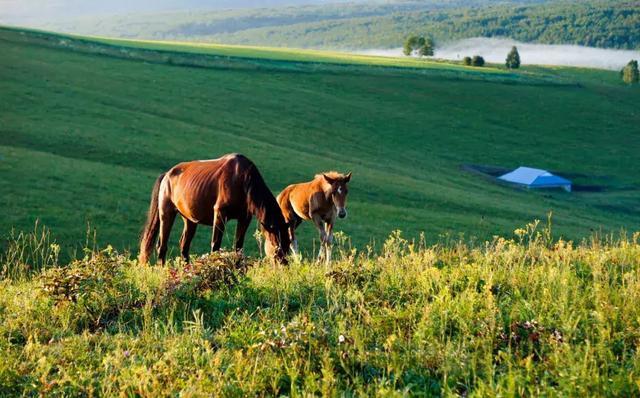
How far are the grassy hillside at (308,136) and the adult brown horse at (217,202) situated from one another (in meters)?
12.3

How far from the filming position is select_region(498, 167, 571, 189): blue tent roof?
199 ft

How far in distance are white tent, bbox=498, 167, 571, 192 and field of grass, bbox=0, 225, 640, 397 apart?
53014mm

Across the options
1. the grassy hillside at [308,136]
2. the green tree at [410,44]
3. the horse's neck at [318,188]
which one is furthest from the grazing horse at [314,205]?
the green tree at [410,44]

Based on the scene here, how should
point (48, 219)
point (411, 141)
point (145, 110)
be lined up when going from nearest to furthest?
point (48, 219)
point (145, 110)
point (411, 141)

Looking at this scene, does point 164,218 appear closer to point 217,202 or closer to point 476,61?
point 217,202

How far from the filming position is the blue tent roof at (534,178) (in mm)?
60600

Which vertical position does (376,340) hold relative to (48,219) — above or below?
above

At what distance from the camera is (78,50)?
7794cm

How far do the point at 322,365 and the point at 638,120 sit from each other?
96302 mm

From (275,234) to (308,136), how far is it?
48.2 meters

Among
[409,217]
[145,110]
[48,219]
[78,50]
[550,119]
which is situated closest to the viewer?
[48,219]

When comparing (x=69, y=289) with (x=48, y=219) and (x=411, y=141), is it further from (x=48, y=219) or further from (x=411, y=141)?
(x=411, y=141)

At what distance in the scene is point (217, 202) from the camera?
12750 mm

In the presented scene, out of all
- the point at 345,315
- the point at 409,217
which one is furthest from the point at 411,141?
the point at 345,315
